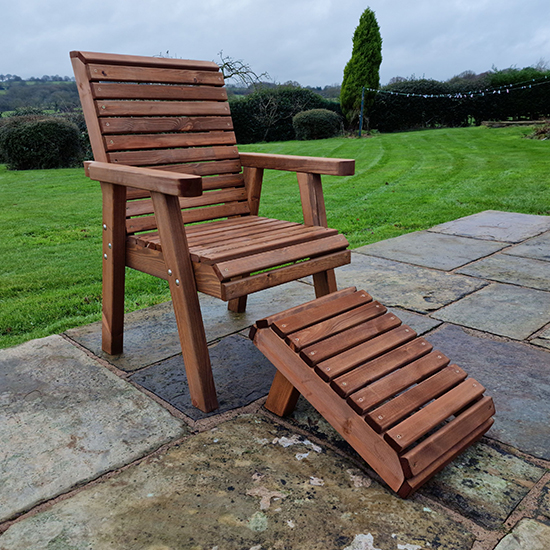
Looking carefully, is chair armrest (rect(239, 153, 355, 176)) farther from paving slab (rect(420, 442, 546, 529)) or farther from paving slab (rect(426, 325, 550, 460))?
paving slab (rect(420, 442, 546, 529))

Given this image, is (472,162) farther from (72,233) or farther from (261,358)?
(261,358)

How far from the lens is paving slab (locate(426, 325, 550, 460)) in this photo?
1671mm

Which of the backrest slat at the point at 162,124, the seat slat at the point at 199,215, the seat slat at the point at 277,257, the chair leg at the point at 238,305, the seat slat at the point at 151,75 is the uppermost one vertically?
the seat slat at the point at 151,75

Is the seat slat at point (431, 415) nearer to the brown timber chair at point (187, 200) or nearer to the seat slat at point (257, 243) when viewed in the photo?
the brown timber chair at point (187, 200)

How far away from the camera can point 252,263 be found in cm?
180

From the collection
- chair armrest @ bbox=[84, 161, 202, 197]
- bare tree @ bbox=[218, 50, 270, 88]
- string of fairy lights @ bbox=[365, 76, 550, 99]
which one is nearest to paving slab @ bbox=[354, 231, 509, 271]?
chair armrest @ bbox=[84, 161, 202, 197]

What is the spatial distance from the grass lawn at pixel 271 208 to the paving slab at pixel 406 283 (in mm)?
755

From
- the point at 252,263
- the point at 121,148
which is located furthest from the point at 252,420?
the point at 121,148

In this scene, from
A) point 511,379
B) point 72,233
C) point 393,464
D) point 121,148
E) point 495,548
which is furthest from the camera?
point 72,233

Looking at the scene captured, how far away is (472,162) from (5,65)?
67.6 feet

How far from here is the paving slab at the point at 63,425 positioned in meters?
1.47

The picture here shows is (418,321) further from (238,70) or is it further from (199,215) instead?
(238,70)

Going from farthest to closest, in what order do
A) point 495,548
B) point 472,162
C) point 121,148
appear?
point 472,162, point 121,148, point 495,548

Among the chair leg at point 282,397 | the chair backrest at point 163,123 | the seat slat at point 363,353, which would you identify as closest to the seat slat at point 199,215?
the chair backrest at point 163,123
